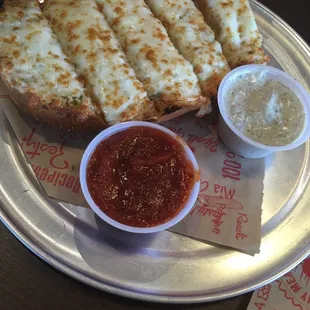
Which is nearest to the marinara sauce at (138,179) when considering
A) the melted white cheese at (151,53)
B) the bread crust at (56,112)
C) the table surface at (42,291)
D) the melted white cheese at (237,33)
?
the bread crust at (56,112)

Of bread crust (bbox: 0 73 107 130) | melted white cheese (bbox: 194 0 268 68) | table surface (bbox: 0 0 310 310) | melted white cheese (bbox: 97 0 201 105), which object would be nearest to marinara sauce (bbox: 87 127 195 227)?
bread crust (bbox: 0 73 107 130)

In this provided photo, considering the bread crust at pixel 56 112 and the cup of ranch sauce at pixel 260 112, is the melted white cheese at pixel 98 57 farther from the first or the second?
the cup of ranch sauce at pixel 260 112

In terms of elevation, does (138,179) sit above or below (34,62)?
below

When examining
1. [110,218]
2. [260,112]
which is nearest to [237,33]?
[260,112]

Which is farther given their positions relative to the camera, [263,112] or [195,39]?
[195,39]

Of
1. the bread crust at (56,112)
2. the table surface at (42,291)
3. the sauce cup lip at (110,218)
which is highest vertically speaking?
the bread crust at (56,112)

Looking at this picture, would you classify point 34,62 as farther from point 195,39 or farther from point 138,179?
point 195,39

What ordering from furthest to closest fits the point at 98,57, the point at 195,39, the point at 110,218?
the point at 195,39, the point at 98,57, the point at 110,218
